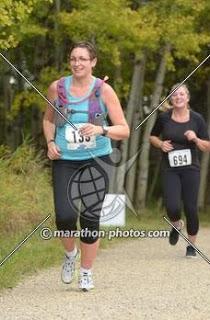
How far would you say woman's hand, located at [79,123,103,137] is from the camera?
5609 millimetres

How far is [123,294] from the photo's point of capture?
19.5 ft

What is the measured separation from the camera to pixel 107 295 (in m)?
5.85

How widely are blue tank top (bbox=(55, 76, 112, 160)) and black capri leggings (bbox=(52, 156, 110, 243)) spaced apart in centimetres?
5

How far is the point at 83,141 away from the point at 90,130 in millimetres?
192

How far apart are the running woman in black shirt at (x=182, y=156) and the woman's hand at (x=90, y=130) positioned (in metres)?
2.49

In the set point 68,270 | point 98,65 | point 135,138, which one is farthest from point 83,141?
point 135,138

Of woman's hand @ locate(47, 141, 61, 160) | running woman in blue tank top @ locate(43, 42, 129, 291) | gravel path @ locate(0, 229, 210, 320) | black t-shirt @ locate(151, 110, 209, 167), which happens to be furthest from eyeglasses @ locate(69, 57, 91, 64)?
black t-shirt @ locate(151, 110, 209, 167)

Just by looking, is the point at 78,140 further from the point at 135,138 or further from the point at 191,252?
the point at 135,138

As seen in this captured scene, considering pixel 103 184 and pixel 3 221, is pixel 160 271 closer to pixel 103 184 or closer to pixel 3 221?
pixel 103 184

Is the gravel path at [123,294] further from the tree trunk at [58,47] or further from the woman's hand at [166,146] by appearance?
the tree trunk at [58,47]

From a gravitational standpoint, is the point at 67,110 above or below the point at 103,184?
above

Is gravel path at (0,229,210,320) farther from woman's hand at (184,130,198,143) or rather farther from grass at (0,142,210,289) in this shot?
woman's hand at (184,130,198,143)

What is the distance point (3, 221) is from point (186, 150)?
8.49 feet

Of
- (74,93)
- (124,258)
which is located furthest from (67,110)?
(124,258)
